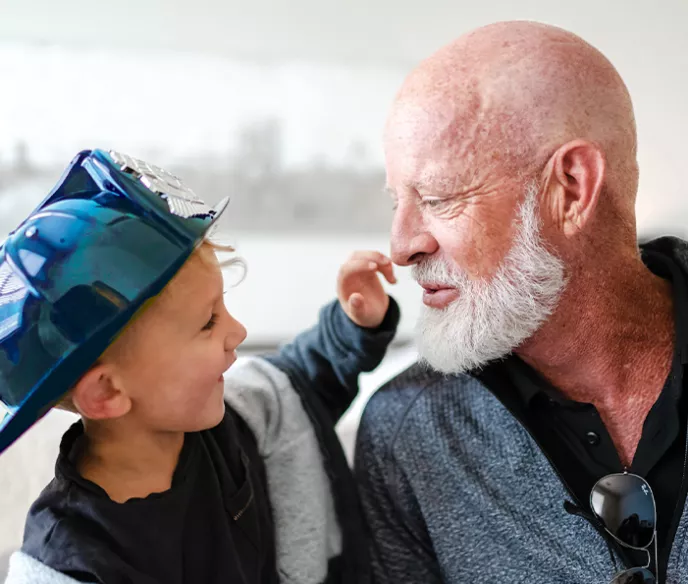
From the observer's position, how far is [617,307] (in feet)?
3.58

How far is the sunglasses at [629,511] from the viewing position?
1.00 metres

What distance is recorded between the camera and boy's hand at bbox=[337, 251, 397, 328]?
3.57 ft

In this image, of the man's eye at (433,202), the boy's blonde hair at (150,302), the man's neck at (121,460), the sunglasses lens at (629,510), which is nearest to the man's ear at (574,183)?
the man's eye at (433,202)

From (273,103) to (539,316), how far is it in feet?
3.34

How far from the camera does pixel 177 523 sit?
0.87 metres

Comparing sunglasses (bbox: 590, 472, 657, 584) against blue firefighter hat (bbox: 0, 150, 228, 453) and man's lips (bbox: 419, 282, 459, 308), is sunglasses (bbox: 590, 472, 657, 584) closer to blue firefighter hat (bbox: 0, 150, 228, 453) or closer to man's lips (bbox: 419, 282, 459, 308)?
man's lips (bbox: 419, 282, 459, 308)

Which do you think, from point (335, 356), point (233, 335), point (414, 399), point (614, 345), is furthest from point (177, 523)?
point (614, 345)

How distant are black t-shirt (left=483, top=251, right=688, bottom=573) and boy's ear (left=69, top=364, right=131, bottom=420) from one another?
1.99 feet

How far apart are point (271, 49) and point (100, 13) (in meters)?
0.42

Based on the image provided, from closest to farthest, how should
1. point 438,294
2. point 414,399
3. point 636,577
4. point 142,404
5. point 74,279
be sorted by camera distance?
point 74,279, point 142,404, point 636,577, point 438,294, point 414,399

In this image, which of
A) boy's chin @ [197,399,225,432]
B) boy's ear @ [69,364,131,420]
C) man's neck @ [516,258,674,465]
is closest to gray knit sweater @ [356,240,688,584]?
man's neck @ [516,258,674,465]

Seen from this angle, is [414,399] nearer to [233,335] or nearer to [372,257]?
[372,257]

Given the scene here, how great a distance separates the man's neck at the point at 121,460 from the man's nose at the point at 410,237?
0.45 metres

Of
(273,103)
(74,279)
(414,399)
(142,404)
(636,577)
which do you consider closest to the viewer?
(74,279)
